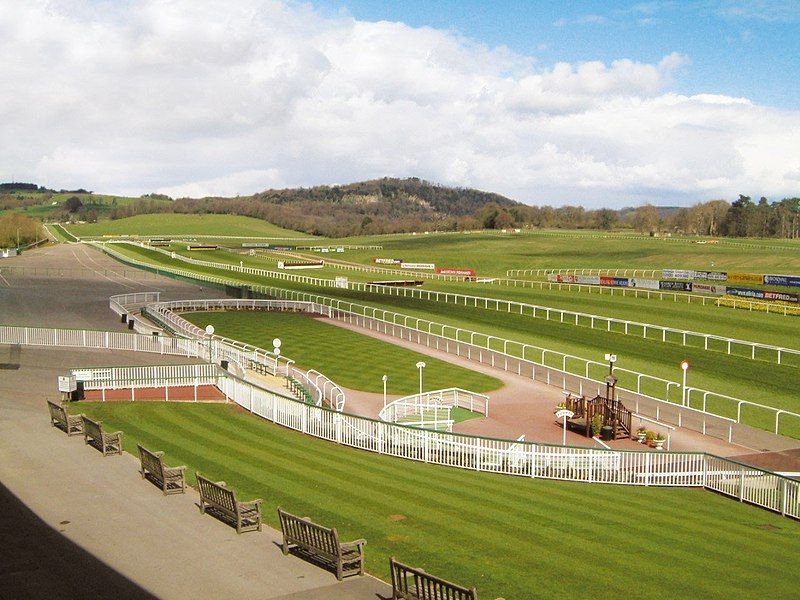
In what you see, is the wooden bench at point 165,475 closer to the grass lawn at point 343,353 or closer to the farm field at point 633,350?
the grass lawn at point 343,353

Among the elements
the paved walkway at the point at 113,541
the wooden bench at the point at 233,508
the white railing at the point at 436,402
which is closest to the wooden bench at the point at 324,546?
the paved walkway at the point at 113,541

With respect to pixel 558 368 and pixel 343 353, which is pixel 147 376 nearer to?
pixel 343 353

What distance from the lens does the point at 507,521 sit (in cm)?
1290

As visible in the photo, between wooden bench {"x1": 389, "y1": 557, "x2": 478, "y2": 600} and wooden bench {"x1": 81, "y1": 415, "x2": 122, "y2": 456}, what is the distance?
29.3ft

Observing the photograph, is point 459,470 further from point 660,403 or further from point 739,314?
point 739,314

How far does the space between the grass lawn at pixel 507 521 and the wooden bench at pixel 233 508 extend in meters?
0.48

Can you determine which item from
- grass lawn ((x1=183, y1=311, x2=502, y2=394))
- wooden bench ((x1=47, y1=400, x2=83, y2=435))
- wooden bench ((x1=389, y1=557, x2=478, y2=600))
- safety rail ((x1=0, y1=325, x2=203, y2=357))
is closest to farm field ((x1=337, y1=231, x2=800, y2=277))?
grass lawn ((x1=183, y1=311, x2=502, y2=394))

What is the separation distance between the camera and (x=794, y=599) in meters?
10.1

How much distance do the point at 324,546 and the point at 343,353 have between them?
100 feet

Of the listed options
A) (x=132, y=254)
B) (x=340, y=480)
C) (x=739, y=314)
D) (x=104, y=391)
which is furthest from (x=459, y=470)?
(x=132, y=254)

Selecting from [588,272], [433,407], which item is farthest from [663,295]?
[433,407]

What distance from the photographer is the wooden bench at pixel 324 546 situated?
1045 centimetres

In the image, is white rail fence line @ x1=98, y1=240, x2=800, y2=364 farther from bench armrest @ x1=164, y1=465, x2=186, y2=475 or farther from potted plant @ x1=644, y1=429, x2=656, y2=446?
bench armrest @ x1=164, y1=465, x2=186, y2=475

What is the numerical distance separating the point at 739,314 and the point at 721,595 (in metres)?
53.6
